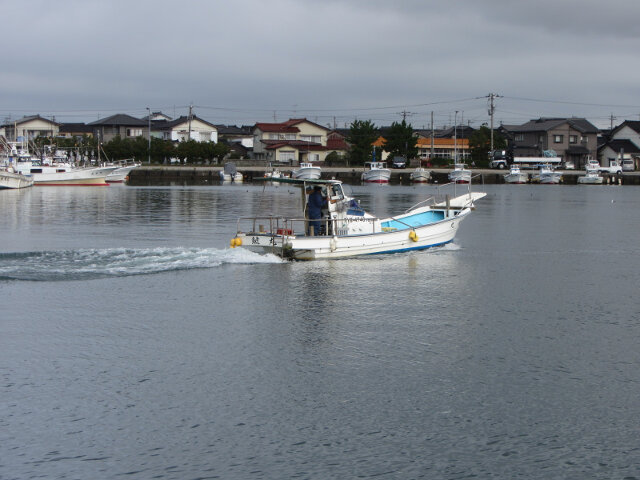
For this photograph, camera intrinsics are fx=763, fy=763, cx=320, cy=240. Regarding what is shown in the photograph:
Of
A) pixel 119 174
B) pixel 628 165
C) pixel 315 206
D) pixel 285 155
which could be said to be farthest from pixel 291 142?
pixel 315 206

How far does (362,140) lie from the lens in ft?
372

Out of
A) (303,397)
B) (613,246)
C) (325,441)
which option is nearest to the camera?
(325,441)

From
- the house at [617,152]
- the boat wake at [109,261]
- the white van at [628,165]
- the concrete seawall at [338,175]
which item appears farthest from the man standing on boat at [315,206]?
the house at [617,152]

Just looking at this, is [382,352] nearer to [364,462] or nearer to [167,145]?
[364,462]

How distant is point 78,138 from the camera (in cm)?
12381

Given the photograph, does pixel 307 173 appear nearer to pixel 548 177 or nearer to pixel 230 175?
pixel 230 175

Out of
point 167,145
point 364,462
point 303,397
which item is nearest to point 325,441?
point 364,462

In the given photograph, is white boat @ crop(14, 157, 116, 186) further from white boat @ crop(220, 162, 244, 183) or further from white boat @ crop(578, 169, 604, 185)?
white boat @ crop(578, 169, 604, 185)

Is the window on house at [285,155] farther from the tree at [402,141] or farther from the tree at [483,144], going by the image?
the tree at [483,144]

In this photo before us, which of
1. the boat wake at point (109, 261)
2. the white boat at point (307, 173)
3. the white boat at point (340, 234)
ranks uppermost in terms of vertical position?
the white boat at point (307, 173)

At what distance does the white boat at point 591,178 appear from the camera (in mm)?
101475

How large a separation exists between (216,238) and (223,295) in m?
12.9

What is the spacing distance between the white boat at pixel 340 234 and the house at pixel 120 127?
104814 mm

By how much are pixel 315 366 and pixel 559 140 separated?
111 meters
